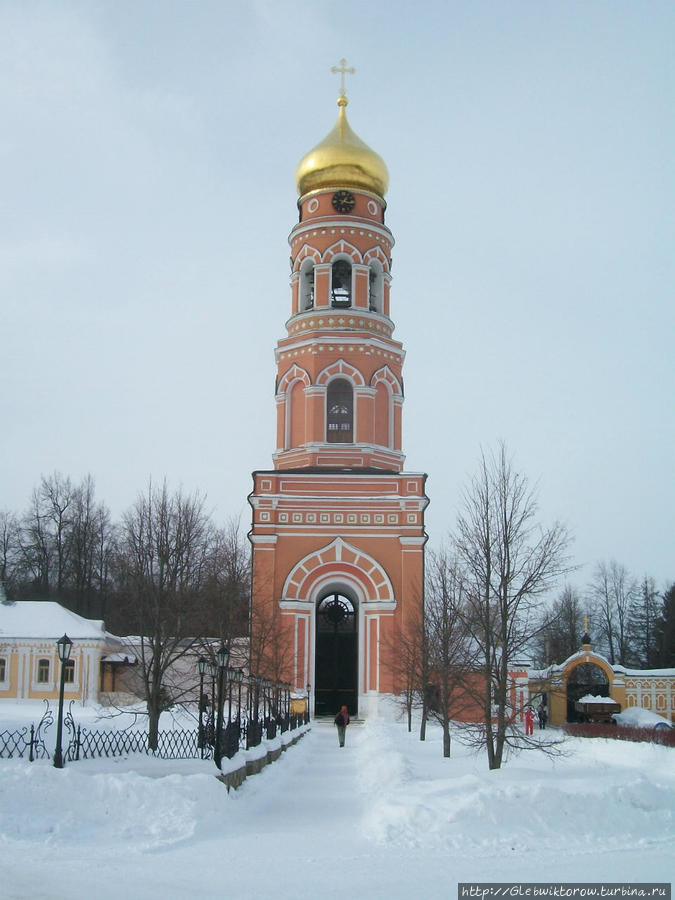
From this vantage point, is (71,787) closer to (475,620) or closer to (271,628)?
(475,620)

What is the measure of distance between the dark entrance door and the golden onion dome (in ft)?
48.9

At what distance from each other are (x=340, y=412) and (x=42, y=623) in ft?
45.8

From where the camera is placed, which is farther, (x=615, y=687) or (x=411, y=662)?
(x=615, y=687)

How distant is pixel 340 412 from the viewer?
33062 mm

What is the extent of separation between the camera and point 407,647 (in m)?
24.6

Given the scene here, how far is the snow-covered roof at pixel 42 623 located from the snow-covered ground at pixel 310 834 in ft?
73.8

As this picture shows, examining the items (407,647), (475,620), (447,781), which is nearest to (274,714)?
(407,647)

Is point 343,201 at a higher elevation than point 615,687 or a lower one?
higher

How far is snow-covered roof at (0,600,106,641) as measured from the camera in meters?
35.1

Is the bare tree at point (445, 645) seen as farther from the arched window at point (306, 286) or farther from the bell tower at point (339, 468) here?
the arched window at point (306, 286)

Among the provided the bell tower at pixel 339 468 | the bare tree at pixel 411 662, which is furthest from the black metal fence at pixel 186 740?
the bell tower at pixel 339 468

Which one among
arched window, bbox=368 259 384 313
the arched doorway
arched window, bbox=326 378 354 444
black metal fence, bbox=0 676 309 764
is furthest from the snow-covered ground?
arched window, bbox=368 259 384 313

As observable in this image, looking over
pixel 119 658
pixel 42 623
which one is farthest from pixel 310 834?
pixel 42 623

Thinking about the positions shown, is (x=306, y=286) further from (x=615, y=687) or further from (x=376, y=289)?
(x=615, y=687)
